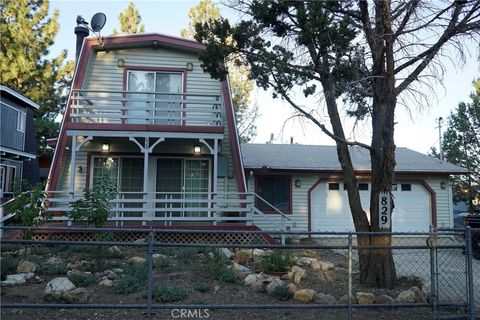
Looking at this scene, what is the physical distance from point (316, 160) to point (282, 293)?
1194cm

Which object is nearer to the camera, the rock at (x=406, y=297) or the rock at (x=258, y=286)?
the rock at (x=406, y=297)

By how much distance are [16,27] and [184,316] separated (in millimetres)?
27385

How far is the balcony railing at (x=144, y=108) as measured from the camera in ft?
47.1

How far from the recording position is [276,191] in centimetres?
1758

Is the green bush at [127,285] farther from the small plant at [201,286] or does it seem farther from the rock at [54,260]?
the rock at [54,260]

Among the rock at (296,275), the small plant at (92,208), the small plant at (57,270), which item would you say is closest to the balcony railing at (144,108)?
the small plant at (92,208)

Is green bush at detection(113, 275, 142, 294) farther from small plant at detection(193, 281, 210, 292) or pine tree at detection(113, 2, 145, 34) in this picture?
pine tree at detection(113, 2, 145, 34)

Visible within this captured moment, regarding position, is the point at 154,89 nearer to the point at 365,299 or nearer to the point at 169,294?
the point at 169,294

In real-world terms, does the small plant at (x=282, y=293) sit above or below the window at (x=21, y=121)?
below

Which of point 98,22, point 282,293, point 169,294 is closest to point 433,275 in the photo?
point 282,293

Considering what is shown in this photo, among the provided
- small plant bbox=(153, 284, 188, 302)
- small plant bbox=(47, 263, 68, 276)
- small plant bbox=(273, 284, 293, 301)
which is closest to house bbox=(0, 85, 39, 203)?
small plant bbox=(47, 263, 68, 276)

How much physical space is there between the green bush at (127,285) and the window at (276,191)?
33.9ft

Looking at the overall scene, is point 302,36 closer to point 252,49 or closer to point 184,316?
point 252,49

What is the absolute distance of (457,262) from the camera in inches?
401
